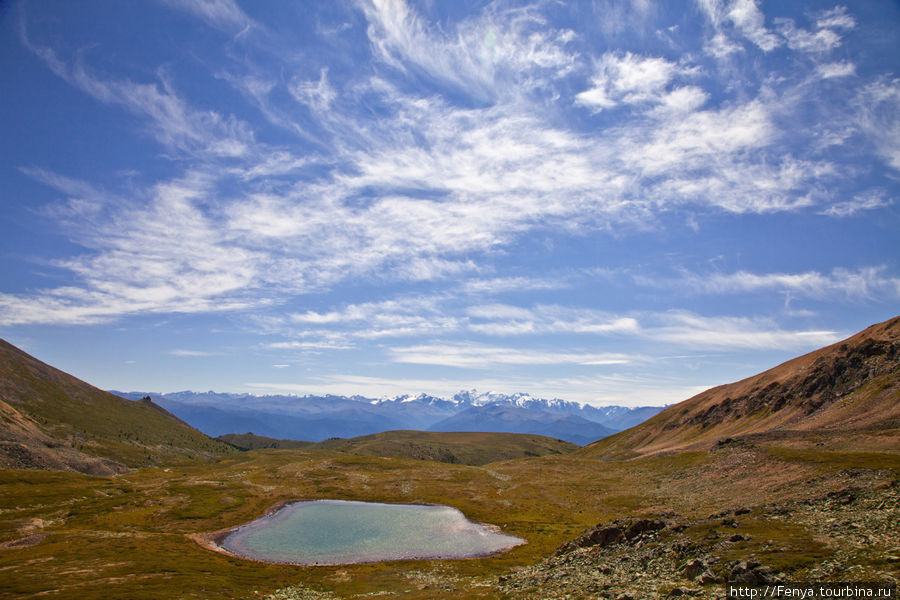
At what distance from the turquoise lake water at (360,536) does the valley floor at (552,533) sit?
5642 mm

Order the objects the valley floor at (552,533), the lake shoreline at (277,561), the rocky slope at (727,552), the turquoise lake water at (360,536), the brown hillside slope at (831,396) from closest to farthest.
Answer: the rocky slope at (727,552), the valley floor at (552,533), the lake shoreline at (277,561), the turquoise lake water at (360,536), the brown hillside slope at (831,396)

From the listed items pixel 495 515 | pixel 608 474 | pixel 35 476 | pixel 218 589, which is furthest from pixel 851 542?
pixel 35 476

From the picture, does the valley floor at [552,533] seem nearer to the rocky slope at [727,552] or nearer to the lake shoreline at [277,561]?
the rocky slope at [727,552]

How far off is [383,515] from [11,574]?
237 ft

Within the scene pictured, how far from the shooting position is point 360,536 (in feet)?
301

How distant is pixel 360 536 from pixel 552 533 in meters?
40.1

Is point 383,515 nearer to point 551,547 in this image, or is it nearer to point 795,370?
point 551,547

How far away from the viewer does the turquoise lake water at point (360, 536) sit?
78188 millimetres

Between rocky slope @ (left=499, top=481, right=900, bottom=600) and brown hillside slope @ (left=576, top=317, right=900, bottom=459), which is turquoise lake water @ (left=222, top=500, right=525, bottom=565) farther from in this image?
brown hillside slope @ (left=576, top=317, right=900, bottom=459)

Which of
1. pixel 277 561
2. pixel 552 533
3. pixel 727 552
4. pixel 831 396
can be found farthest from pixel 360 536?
pixel 831 396

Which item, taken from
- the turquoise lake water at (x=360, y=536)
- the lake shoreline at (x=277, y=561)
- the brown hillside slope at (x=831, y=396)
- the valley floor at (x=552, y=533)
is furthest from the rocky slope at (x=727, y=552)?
the brown hillside slope at (x=831, y=396)

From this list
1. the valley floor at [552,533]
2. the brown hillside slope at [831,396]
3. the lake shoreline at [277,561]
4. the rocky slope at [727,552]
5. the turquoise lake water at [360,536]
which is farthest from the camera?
the brown hillside slope at [831,396]

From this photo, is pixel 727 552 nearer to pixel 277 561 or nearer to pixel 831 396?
pixel 277 561

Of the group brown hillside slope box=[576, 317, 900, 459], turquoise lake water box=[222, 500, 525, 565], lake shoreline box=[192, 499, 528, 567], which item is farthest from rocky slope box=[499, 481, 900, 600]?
brown hillside slope box=[576, 317, 900, 459]
